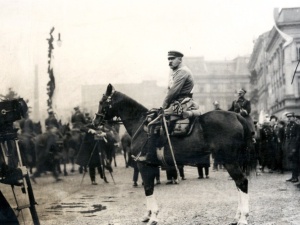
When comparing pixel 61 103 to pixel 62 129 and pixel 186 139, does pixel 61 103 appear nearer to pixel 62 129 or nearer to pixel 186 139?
pixel 62 129

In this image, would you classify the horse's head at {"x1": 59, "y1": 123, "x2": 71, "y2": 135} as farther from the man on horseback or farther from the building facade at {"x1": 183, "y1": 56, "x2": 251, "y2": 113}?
the man on horseback

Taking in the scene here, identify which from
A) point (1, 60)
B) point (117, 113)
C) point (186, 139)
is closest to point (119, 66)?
point (1, 60)

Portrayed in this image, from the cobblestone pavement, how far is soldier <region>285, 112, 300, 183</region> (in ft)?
1.49

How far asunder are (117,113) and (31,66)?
12.9ft

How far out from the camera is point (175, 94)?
23.0 feet

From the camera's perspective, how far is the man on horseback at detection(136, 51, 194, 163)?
22.6 feet

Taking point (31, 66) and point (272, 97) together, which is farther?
point (272, 97)

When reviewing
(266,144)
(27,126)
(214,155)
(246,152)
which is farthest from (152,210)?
(266,144)

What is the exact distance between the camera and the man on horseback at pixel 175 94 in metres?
6.89

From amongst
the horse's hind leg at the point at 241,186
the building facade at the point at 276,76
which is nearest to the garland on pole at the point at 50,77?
the horse's hind leg at the point at 241,186

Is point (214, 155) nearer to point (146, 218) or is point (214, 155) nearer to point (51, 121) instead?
point (146, 218)

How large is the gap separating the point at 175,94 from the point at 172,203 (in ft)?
8.34

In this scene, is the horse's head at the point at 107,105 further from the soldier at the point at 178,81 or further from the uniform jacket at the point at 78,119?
the uniform jacket at the point at 78,119

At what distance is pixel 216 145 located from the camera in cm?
679
